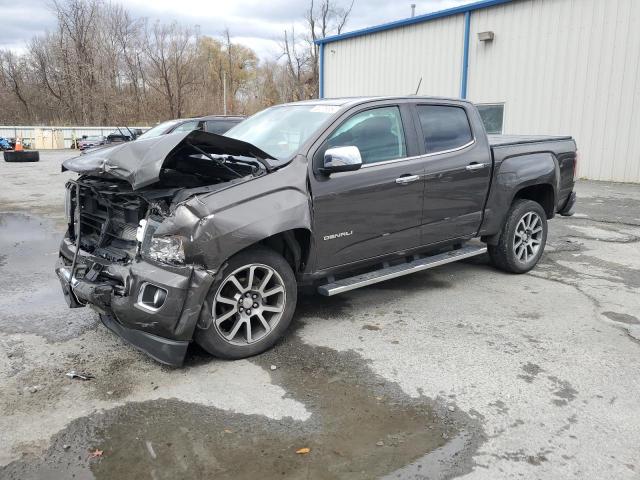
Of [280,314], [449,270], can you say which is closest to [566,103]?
[449,270]

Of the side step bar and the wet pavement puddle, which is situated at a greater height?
the side step bar

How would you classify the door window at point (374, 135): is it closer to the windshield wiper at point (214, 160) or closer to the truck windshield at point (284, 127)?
the truck windshield at point (284, 127)

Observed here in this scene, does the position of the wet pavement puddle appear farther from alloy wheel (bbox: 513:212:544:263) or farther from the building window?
the building window

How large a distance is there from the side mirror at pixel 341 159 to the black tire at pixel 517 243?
2.44 metres

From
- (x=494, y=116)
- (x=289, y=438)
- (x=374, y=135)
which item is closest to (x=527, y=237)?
(x=374, y=135)

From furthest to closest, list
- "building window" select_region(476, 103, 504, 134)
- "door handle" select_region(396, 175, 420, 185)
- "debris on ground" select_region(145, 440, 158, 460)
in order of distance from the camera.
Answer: "building window" select_region(476, 103, 504, 134)
"door handle" select_region(396, 175, 420, 185)
"debris on ground" select_region(145, 440, 158, 460)

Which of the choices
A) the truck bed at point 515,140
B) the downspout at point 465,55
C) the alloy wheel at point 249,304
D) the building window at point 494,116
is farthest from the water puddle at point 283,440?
the downspout at point 465,55

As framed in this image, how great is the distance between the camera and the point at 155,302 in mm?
3533

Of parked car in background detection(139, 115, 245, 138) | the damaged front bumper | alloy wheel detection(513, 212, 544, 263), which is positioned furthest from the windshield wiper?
parked car in background detection(139, 115, 245, 138)

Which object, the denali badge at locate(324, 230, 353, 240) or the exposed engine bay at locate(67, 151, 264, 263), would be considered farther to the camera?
the denali badge at locate(324, 230, 353, 240)

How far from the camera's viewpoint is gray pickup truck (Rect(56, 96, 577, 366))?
3.58 metres

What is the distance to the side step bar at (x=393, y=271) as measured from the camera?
14.3 feet

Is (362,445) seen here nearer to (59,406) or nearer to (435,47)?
(59,406)

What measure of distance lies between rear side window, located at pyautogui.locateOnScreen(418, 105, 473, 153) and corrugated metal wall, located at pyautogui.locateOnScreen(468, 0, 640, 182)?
10593 millimetres
